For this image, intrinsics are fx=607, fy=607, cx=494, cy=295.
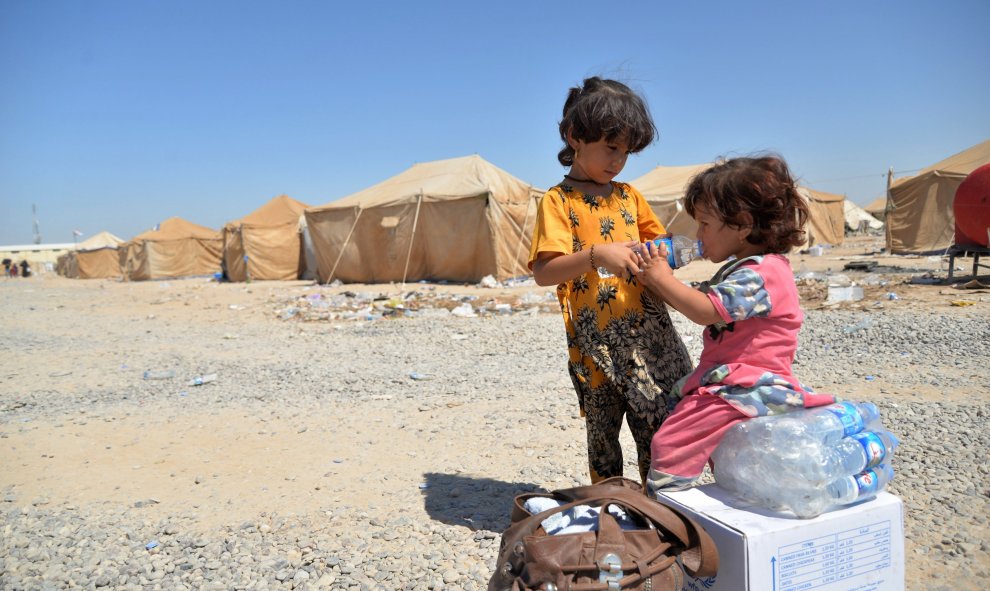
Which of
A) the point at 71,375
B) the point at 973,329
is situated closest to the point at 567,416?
the point at 973,329

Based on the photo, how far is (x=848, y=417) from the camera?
5.35ft

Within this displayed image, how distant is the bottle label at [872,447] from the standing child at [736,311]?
0.40 ft

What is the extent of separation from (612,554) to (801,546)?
0.46 m

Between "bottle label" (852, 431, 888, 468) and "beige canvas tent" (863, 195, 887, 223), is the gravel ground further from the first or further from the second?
"beige canvas tent" (863, 195, 887, 223)

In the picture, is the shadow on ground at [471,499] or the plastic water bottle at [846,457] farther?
the shadow on ground at [471,499]

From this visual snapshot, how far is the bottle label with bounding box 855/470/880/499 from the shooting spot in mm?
1532

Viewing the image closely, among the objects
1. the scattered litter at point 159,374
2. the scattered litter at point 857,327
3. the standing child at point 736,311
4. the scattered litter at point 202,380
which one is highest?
the standing child at point 736,311

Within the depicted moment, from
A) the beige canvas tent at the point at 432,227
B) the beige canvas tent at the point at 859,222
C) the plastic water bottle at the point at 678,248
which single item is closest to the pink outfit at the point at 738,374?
the plastic water bottle at the point at 678,248

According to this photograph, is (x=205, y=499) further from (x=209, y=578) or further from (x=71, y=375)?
(x=71, y=375)

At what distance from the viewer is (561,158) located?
2.29 meters

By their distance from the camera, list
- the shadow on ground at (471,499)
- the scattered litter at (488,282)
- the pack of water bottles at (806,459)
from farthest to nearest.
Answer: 1. the scattered litter at (488,282)
2. the shadow on ground at (471,499)
3. the pack of water bottles at (806,459)

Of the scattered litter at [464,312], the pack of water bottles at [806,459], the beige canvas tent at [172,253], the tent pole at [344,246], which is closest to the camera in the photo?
the pack of water bottles at [806,459]

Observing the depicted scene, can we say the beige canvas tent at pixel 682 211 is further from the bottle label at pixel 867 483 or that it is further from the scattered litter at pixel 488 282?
the bottle label at pixel 867 483

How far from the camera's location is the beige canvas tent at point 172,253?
32.5 meters
